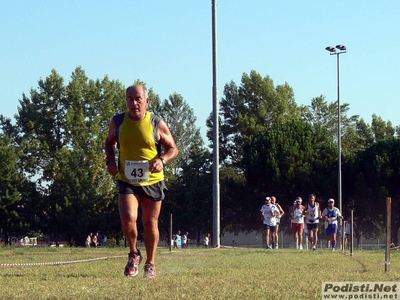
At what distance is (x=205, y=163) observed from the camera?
83.8m

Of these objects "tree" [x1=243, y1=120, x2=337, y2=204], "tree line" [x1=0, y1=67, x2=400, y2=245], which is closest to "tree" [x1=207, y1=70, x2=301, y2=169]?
"tree line" [x1=0, y1=67, x2=400, y2=245]

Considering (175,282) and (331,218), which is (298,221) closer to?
(331,218)

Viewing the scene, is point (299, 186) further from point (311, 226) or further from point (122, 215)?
point (122, 215)

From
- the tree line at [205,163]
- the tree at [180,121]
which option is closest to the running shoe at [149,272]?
the tree line at [205,163]

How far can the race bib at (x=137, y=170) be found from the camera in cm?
865

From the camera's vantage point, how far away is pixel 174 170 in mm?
87688

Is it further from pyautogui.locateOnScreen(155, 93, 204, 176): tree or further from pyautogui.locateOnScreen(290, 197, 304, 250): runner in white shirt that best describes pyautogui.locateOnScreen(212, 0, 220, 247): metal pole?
pyautogui.locateOnScreen(155, 93, 204, 176): tree

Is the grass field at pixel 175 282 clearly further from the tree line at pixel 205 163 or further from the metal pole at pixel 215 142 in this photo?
the tree line at pixel 205 163

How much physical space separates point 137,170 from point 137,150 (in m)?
0.24

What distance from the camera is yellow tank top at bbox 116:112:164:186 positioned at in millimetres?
8664

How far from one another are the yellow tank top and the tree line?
57.8 meters

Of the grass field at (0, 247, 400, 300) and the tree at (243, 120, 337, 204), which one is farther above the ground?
the tree at (243, 120, 337, 204)

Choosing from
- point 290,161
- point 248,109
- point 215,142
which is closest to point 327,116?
point 248,109

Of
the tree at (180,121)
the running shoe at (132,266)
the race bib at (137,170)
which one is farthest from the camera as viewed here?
the tree at (180,121)
